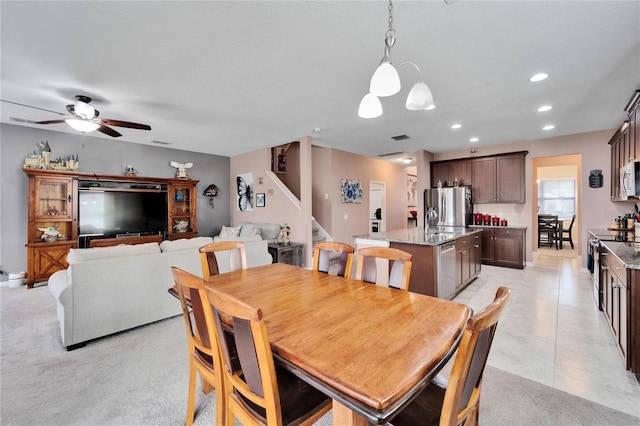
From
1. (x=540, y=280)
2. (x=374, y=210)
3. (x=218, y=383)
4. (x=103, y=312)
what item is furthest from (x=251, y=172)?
(x=540, y=280)

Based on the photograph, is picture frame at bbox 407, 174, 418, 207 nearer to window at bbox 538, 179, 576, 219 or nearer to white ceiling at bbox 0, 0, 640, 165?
window at bbox 538, 179, 576, 219

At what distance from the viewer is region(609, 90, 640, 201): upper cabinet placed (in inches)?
123

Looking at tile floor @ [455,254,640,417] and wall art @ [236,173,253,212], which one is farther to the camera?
wall art @ [236,173,253,212]

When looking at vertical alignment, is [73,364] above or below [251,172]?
below

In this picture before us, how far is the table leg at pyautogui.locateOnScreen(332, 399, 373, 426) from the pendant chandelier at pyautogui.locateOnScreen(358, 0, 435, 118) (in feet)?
4.84

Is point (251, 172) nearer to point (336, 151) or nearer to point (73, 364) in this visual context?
point (336, 151)

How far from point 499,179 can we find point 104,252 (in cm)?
692

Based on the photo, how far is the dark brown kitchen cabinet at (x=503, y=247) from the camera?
5172mm

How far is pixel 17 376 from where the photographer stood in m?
2.04

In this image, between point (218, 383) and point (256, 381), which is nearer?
point (256, 381)

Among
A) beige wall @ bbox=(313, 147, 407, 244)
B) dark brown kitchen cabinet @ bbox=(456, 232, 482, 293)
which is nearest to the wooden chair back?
dark brown kitchen cabinet @ bbox=(456, 232, 482, 293)

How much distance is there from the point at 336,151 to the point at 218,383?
5644mm

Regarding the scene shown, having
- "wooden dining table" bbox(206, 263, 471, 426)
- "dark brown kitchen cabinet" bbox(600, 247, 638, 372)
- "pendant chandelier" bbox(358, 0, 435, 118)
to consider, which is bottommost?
"dark brown kitchen cabinet" bbox(600, 247, 638, 372)

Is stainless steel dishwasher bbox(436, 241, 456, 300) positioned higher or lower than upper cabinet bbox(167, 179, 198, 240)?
lower
